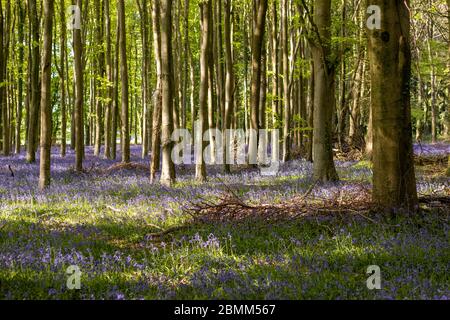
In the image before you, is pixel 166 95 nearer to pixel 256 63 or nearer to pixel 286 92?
pixel 256 63

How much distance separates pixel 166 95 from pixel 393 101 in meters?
6.84

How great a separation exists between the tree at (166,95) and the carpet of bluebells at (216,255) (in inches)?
141

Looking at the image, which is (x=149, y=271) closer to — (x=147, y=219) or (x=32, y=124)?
(x=147, y=219)

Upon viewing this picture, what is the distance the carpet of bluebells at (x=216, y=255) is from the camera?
13.3ft

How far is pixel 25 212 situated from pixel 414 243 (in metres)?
6.55

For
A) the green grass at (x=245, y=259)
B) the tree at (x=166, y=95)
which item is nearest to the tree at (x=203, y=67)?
the tree at (x=166, y=95)

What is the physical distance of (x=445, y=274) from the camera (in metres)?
4.27

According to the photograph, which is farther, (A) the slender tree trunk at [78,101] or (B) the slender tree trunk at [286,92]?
(B) the slender tree trunk at [286,92]

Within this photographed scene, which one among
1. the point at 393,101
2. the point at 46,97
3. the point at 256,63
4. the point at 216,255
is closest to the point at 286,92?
the point at 256,63

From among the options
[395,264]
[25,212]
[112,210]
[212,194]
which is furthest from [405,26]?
[25,212]

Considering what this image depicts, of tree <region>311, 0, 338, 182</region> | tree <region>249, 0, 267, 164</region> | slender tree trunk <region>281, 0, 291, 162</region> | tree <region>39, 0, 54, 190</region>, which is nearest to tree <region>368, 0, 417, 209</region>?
tree <region>311, 0, 338, 182</region>

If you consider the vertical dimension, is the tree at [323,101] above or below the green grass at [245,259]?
above

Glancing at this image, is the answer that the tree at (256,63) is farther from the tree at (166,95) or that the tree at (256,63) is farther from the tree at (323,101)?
the tree at (323,101)

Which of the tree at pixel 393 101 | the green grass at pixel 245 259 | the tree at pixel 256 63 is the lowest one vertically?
the green grass at pixel 245 259
